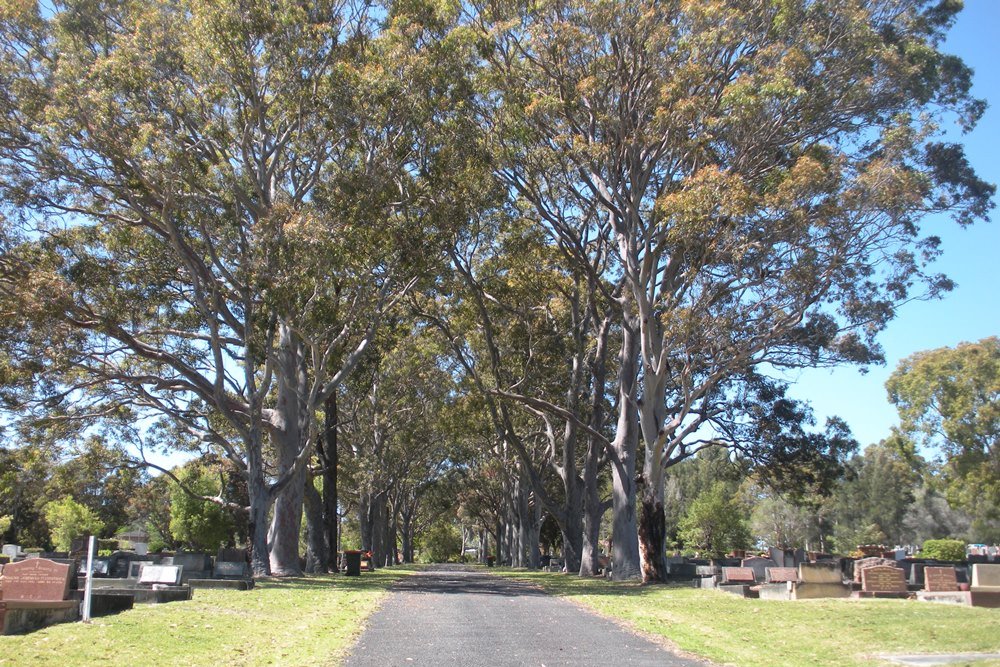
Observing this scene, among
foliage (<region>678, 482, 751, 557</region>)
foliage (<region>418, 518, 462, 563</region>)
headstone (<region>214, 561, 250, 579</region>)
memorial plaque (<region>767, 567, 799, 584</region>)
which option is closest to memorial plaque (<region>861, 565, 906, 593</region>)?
memorial plaque (<region>767, 567, 799, 584</region>)

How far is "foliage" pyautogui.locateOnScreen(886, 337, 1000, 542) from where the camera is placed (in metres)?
55.6

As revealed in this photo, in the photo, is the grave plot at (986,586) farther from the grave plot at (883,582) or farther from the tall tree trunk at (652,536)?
the tall tree trunk at (652,536)

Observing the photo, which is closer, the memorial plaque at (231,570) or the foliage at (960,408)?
the memorial plaque at (231,570)

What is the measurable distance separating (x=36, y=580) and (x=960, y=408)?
57.1m

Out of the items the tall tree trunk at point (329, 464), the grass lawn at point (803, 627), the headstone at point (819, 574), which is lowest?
the grass lawn at point (803, 627)

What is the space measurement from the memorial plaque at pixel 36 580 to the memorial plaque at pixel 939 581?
1741cm

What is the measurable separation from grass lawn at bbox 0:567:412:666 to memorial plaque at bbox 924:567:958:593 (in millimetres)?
12585

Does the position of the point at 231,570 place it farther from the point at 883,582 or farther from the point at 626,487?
the point at 883,582

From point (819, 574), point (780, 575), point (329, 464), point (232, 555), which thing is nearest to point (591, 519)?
point (329, 464)

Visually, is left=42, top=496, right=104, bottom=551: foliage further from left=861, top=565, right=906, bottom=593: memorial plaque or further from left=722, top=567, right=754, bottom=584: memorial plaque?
Result: left=861, top=565, right=906, bottom=593: memorial plaque

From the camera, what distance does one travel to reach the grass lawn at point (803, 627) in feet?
36.7

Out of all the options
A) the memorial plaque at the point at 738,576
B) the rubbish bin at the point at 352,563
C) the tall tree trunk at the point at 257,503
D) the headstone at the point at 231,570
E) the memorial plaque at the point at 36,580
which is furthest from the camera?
the rubbish bin at the point at 352,563

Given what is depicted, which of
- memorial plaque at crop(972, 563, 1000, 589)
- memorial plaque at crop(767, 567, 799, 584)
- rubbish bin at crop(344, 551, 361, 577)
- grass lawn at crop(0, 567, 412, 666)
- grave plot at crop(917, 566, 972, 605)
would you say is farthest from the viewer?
rubbish bin at crop(344, 551, 361, 577)

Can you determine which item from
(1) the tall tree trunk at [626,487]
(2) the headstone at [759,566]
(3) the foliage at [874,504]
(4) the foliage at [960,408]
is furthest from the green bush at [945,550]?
(1) the tall tree trunk at [626,487]
